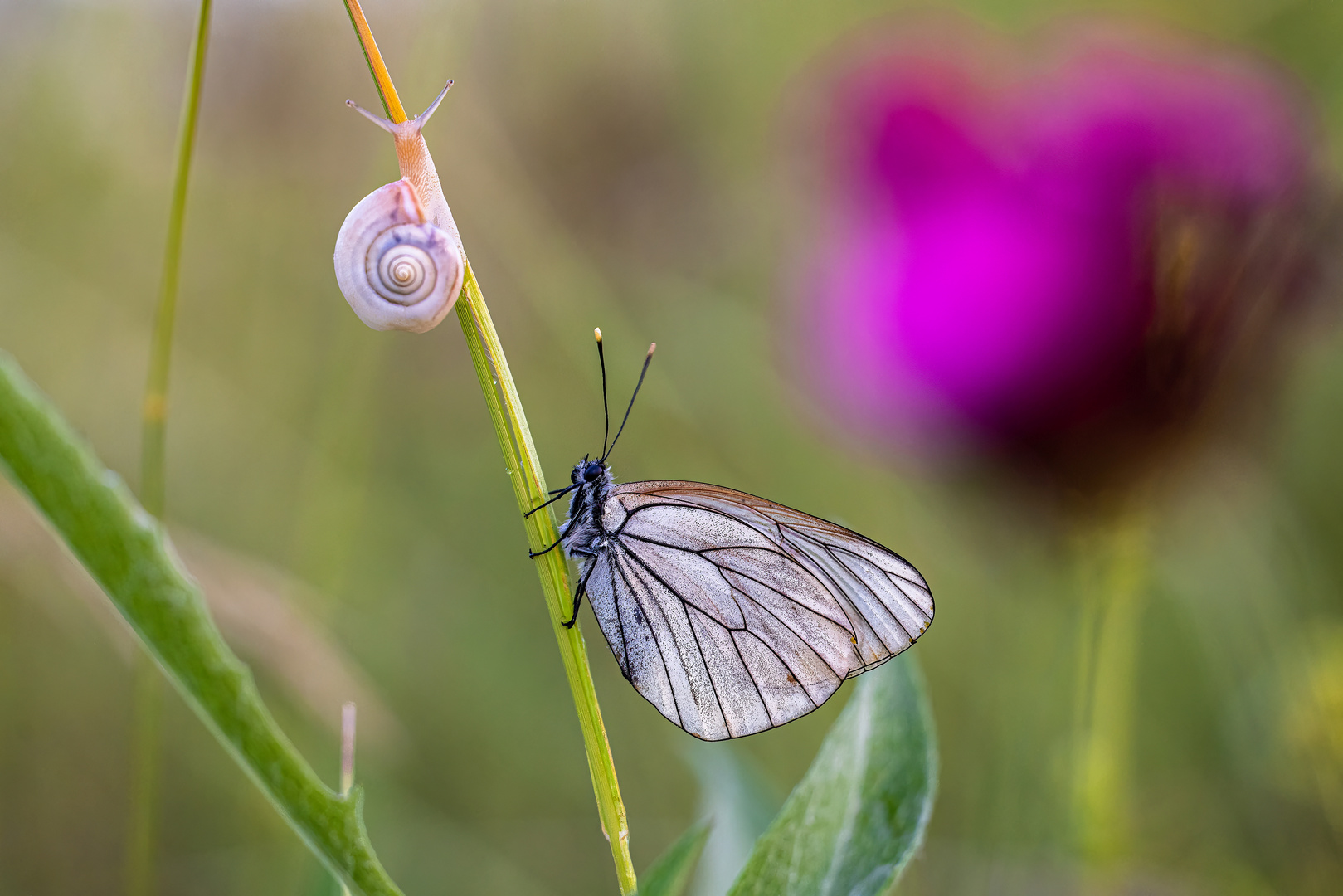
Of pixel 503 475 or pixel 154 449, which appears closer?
pixel 154 449

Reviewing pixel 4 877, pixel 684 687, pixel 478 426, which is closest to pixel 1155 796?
pixel 684 687

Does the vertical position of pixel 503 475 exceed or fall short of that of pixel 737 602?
it exceeds it

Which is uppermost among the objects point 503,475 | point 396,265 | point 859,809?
point 503,475

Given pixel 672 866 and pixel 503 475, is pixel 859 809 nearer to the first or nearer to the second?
pixel 672 866

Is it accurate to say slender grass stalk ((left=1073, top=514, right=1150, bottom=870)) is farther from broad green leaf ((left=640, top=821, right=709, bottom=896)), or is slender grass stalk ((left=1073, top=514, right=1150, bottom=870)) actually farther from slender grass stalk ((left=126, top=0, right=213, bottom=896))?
slender grass stalk ((left=126, top=0, right=213, bottom=896))

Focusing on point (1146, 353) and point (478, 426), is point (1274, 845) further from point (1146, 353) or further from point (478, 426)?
point (478, 426)

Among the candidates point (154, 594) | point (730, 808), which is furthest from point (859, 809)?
point (154, 594)

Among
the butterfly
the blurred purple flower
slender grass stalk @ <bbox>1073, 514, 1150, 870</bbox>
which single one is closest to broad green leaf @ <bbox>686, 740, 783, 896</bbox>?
the butterfly
